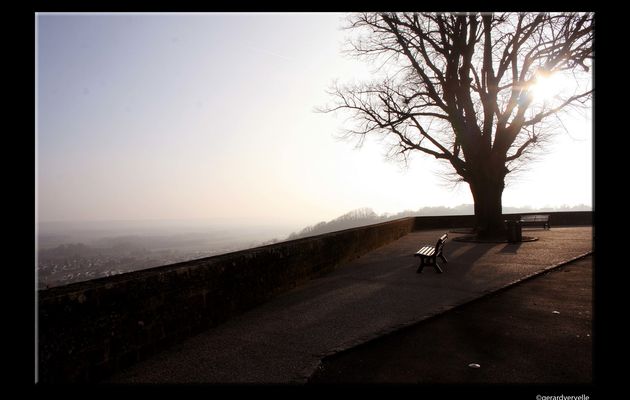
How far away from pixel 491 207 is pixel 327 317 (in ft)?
43.0

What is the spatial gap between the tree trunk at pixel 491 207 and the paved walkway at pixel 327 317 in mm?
4804

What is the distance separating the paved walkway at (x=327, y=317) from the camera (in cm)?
421

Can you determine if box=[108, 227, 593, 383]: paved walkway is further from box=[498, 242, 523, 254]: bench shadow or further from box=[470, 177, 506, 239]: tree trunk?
box=[470, 177, 506, 239]: tree trunk

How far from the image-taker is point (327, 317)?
→ 609 centimetres

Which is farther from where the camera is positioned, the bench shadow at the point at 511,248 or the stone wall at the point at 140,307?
the bench shadow at the point at 511,248

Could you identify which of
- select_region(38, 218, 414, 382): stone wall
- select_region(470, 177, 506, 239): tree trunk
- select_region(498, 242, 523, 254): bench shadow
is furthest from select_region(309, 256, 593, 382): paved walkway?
select_region(470, 177, 506, 239): tree trunk

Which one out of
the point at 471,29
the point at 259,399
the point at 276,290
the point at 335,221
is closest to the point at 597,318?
the point at 259,399

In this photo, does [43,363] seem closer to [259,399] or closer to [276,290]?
[259,399]

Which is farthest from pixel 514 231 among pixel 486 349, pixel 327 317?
pixel 486 349

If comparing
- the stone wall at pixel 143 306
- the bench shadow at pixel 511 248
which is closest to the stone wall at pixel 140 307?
the stone wall at pixel 143 306

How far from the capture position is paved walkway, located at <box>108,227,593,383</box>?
4215mm

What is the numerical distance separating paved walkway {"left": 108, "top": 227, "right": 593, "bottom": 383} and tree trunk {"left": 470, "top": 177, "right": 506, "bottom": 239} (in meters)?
4.80

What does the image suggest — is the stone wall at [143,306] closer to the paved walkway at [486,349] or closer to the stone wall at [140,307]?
the stone wall at [140,307]

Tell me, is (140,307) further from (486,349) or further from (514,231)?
(514,231)
